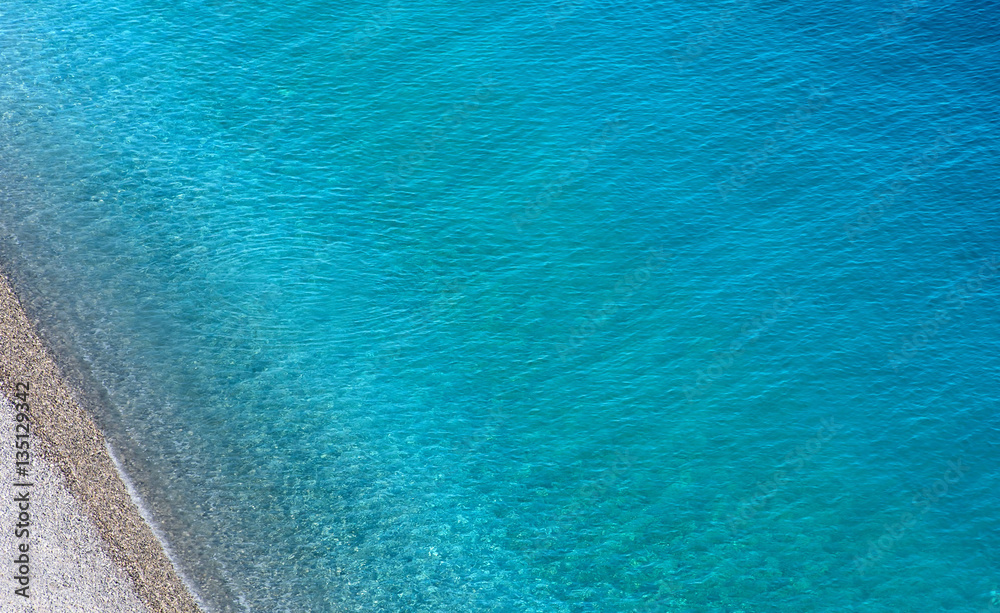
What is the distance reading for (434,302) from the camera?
62.5m

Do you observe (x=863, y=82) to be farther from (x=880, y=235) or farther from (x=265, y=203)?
(x=265, y=203)

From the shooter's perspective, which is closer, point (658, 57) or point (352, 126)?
point (352, 126)

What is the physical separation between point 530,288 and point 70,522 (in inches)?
1230

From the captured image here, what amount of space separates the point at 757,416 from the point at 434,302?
2145 centimetres

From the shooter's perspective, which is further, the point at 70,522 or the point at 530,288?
the point at 530,288

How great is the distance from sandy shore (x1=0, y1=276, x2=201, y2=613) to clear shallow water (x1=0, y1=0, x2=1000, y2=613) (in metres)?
1.85

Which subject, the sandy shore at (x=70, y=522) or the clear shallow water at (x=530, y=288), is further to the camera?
the clear shallow water at (x=530, y=288)

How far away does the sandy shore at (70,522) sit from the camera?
4138 centimetres

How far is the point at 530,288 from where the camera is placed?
63.6 metres

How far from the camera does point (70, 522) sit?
4434 cm

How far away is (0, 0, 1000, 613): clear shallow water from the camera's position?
1906 inches

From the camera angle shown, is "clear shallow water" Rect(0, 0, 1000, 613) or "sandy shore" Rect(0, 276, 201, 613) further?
Result: "clear shallow water" Rect(0, 0, 1000, 613)

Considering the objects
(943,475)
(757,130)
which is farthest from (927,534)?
(757,130)

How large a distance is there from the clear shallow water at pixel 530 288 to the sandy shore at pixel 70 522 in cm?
A: 185
